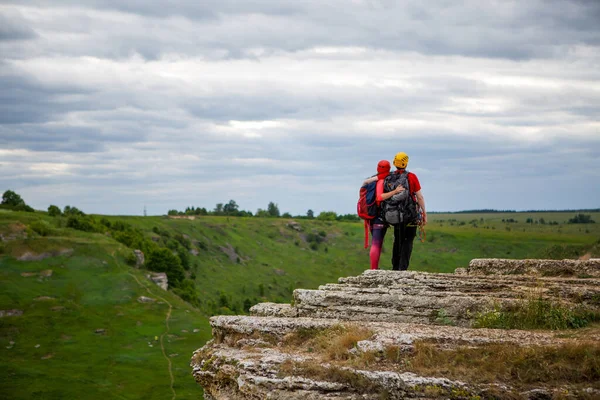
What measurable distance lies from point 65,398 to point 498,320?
6007 centimetres

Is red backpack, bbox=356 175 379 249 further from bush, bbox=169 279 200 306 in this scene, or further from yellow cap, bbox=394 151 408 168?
bush, bbox=169 279 200 306

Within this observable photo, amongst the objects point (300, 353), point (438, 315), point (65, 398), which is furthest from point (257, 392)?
point (65, 398)

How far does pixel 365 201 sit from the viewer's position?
18234 millimetres

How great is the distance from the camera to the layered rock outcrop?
10.8 m

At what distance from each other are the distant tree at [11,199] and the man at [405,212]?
442ft

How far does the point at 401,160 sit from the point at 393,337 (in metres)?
7.20

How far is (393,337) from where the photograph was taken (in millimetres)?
12023

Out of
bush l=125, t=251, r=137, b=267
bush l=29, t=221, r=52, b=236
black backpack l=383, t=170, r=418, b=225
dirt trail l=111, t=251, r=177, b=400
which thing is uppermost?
black backpack l=383, t=170, r=418, b=225

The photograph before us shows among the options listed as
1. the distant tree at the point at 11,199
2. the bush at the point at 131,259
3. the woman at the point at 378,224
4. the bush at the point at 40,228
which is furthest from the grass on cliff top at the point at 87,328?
the woman at the point at 378,224

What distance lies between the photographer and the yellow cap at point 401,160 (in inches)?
712

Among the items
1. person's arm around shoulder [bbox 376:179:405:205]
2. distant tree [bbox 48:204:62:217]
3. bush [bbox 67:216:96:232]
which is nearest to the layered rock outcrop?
person's arm around shoulder [bbox 376:179:405:205]

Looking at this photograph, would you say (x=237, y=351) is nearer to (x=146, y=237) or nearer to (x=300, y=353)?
(x=300, y=353)

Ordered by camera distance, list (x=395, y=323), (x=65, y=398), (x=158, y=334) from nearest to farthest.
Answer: (x=395, y=323)
(x=65, y=398)
(x=158, y=334)

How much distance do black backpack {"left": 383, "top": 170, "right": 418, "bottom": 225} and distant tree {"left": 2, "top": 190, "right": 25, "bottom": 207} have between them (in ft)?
442
